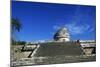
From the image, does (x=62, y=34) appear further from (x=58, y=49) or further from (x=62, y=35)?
(x=58, y=49)

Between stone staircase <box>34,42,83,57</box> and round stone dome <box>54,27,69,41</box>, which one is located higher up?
round stone dome <box>54,27,69,41</box>

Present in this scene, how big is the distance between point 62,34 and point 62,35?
0.04 feet

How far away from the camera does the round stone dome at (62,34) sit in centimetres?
289

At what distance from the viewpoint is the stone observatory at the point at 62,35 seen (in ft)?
9.47

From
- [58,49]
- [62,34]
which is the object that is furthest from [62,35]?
[58,49]

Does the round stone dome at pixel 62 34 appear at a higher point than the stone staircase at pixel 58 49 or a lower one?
higher

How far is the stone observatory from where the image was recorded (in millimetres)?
2887

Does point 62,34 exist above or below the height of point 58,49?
above

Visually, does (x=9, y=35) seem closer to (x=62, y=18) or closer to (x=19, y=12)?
(x=19, y=12)

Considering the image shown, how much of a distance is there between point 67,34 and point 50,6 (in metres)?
0.42

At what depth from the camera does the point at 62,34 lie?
291 cm

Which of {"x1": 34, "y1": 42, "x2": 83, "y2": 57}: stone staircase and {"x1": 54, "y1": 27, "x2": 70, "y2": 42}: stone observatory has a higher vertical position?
{"x1": 54, "y1": 27, "x2": 70, "y2": 42}: stone observatory

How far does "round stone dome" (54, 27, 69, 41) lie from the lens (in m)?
2.89
